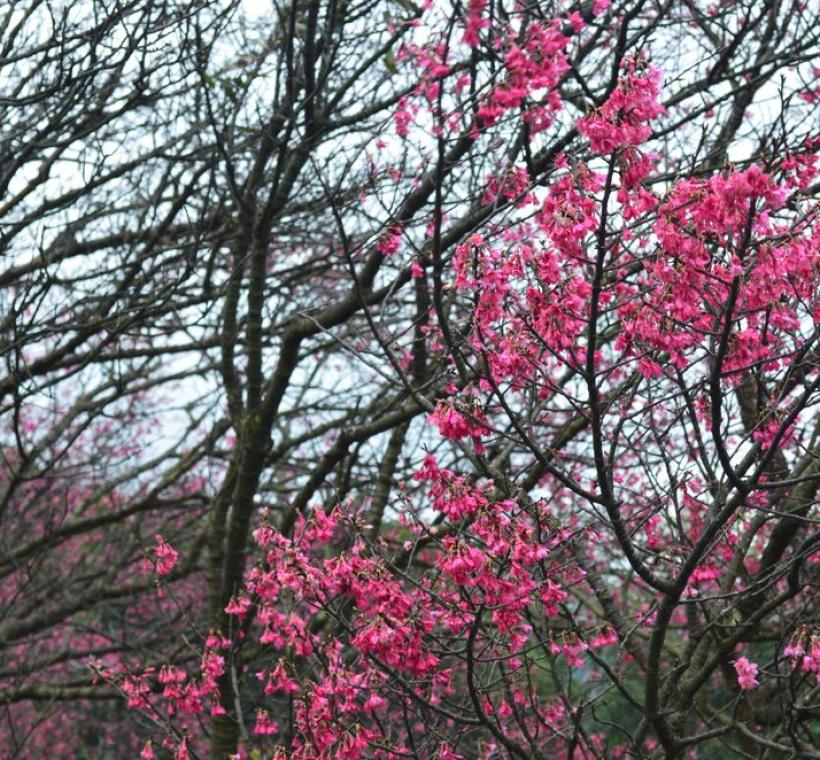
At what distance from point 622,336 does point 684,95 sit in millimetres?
3316

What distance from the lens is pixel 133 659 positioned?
37.7ft

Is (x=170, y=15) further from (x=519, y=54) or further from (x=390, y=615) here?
(x=390, y=615)

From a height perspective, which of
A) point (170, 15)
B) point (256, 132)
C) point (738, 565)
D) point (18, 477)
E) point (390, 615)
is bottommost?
point (390, 615)

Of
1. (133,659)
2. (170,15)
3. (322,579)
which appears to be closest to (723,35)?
(170,15)

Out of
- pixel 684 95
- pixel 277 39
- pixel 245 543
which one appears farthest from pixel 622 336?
pixel 277 39

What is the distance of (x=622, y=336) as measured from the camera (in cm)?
346

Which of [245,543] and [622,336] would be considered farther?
[245,543]

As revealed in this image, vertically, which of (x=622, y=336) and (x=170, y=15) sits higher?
(x=170, y=15)

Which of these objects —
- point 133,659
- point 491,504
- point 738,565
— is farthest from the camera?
point 133,659

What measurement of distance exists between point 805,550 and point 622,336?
103 centimetres

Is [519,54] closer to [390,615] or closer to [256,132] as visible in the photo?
[390,615]

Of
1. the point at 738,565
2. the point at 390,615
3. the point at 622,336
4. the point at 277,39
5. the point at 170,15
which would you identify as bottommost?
the point at 390,615

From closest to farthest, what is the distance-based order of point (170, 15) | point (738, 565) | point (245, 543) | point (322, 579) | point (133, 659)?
point (322, 579), point (738, 565), point (170, 15), point (245, 543), point (133, 659)

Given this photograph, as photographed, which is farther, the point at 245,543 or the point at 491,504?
the point at 245,543
